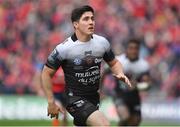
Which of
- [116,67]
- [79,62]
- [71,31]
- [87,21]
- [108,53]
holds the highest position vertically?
[87,21]

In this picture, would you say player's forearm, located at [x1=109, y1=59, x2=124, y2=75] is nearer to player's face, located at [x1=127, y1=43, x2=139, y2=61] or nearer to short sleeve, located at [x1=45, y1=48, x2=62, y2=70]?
short sleeve, located at [x1=45, y1=48, x2=62, y2=70]

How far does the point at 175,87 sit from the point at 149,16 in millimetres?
3298

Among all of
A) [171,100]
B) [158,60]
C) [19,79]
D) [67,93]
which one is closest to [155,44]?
[158,60]

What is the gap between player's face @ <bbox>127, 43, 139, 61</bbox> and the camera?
611 inches

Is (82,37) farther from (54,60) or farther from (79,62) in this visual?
(54,60)

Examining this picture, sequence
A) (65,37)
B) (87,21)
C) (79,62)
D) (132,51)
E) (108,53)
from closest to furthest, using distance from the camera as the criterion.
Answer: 1. (87,21)
2. (79,62)
3. (108,53)
4. (132,51)
5. (65,37)

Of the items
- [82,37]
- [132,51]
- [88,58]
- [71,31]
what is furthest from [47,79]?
[71,31]

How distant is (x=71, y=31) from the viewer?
2422 centimetres

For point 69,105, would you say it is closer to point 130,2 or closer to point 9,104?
point 9,104

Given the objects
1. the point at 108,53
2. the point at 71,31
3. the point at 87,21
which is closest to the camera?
the point at 87,21

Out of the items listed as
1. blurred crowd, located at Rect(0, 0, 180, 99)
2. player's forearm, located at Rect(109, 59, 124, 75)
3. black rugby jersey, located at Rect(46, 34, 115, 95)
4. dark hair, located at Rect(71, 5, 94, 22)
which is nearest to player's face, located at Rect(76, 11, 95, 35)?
dark hair, located at Rect(71, 5, 94, 22)

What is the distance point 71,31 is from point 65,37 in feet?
1.61

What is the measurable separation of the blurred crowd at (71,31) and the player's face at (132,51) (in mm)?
6885

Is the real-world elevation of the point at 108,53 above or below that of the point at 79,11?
below
